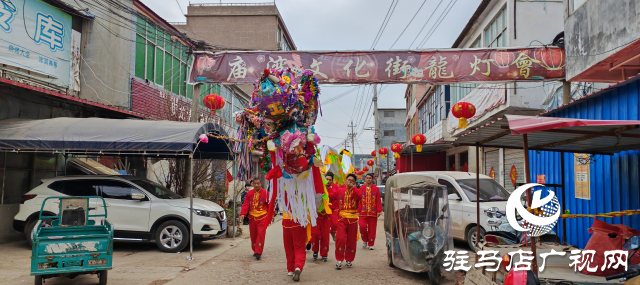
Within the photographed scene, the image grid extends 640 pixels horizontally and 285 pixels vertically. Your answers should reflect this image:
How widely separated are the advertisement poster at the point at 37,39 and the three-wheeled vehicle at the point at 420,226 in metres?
9.49

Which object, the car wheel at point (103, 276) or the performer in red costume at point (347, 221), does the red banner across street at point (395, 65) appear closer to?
the performer in red costume at point (347, 221)

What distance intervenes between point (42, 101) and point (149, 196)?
401 centimetres

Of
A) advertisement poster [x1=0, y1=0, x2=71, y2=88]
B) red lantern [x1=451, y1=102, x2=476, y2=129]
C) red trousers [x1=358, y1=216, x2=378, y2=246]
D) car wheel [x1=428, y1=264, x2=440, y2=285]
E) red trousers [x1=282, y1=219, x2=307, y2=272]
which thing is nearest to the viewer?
car wheel [x1=428, y1=264, x2=440, y2=285]

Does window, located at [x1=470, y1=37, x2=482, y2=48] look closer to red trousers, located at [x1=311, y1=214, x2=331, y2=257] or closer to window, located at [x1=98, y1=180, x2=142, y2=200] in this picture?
red trousers, located at [x1=311, y1=214, x2=331, y2=257]

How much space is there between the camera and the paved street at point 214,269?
22.8 feet

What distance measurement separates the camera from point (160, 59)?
A: 1622 centimetres

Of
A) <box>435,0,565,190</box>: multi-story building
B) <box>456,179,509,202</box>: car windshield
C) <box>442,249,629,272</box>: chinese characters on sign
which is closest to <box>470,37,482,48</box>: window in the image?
<box>435,0,565,190</box>: multi-story building

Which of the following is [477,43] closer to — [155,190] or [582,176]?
[582,176]

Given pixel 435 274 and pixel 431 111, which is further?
pixel 431 111

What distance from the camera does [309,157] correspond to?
6879 millimetres

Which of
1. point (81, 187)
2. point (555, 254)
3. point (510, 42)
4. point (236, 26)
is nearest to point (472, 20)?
point (510, 42)

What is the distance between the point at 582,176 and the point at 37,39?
12875 mm

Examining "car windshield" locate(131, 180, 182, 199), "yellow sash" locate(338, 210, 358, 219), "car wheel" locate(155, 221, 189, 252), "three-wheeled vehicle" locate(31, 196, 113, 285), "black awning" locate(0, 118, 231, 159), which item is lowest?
"car wheel" locate(155, 221, 189, 252)

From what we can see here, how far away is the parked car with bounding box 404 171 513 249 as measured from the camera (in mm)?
9227
